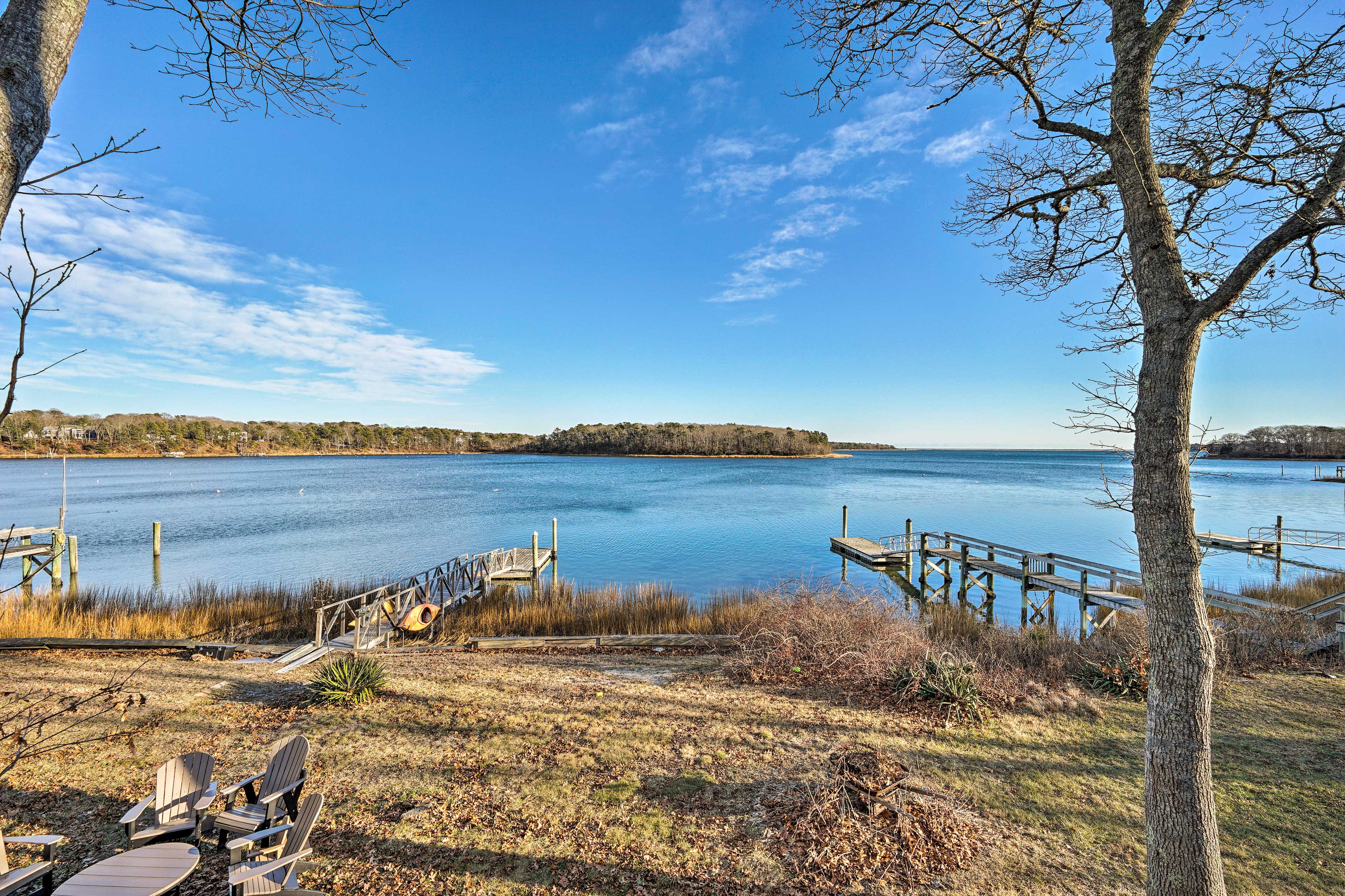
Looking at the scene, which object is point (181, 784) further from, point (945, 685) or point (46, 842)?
point (945, 685)

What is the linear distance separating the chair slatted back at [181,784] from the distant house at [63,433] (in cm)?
14224

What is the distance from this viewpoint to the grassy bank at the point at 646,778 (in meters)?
4.02

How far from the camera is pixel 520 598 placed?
1620cm

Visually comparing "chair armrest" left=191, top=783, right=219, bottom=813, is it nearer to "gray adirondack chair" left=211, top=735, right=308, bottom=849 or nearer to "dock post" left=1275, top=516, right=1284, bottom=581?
"gray adirondack chair" left=211, top=735, right=308, bottom=849

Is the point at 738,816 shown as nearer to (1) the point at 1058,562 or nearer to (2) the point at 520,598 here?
(2) the point at 520,598

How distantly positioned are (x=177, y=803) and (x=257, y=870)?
1437 millimetres

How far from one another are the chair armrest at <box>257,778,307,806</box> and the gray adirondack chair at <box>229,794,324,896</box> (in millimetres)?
195

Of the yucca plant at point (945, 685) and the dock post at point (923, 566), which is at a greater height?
the yucca plant at point (945, 685)

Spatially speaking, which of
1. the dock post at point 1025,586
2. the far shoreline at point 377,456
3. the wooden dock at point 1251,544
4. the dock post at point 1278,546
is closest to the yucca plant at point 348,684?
the dock post at point 1025,586

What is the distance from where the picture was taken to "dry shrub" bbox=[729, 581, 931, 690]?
7.68 meters

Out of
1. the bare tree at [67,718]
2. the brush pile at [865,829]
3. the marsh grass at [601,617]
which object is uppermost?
the brush pile at [865,829]

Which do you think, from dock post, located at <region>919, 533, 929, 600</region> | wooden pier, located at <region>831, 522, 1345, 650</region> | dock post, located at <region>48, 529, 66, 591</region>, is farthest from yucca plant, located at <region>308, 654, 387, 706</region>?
dock post, located at <region>919, 533, 929, 600</region>

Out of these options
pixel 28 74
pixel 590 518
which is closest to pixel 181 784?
pixel 28 74

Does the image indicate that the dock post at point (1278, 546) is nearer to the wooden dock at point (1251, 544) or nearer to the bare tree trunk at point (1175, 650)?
the wooden dock at point (1251, 544)
